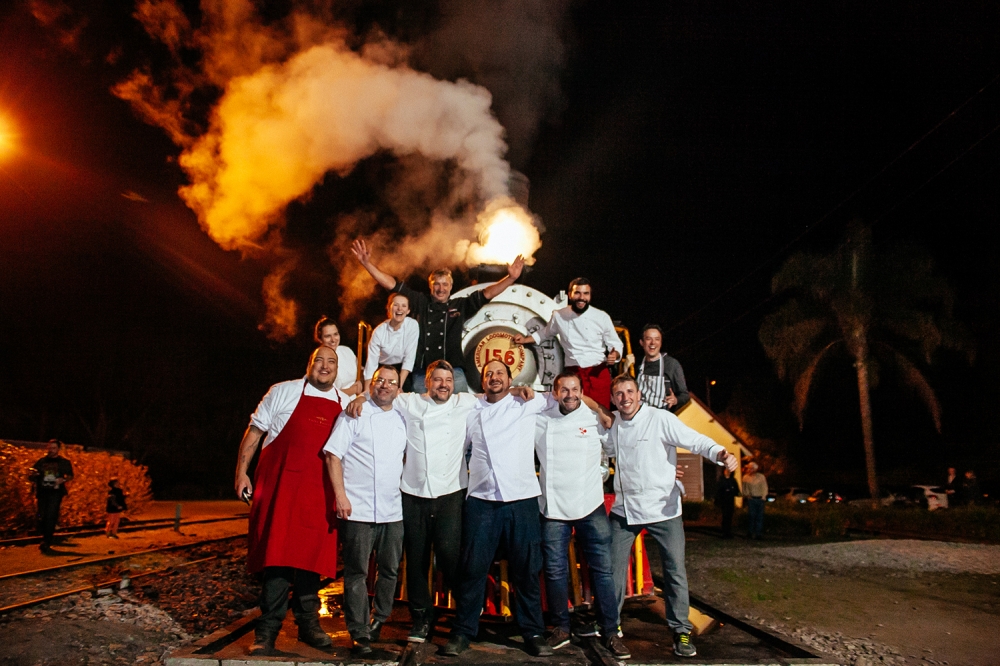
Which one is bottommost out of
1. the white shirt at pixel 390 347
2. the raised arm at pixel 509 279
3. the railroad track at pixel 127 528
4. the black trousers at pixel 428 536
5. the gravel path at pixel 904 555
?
the gravel path at pixel 904 555

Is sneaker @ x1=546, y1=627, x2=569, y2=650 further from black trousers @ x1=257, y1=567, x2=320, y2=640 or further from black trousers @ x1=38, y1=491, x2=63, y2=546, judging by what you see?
black trousers @ x1=38, y1=491, x2=63, y2=546

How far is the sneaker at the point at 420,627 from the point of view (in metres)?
5.28

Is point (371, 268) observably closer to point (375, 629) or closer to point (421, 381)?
point (421, 381)

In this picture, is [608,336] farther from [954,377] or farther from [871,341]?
[954,377]

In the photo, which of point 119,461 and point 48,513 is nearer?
point 48,513

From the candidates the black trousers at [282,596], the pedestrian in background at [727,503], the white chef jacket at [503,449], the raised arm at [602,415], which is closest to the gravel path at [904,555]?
the pedestrian in background at [727,503]

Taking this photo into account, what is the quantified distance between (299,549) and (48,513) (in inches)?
359

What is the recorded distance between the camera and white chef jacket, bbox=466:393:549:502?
17.6 ft

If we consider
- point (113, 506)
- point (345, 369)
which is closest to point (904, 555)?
point (345, 369)

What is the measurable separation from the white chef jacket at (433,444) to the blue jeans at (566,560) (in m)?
0.81

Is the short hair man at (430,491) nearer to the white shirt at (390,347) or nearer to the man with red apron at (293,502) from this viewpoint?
the man with red apron at (293,502)

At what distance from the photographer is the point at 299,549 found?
518 centimetres

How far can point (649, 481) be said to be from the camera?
18.2 ft

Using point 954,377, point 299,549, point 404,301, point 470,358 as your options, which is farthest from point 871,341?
point 299,549
